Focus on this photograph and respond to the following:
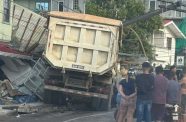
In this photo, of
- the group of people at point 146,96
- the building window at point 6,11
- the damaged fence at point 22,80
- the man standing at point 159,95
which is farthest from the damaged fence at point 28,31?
the man standing at point 159,95

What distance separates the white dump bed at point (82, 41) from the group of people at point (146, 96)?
5.44 m

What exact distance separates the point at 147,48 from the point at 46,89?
23.3 metres

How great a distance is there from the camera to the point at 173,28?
54.7 meters

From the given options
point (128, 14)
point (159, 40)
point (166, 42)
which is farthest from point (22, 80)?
point (166, 42)

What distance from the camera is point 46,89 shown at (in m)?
21.2

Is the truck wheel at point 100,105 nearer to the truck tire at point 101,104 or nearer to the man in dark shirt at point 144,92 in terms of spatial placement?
Answer: the truck tire at point 101,104

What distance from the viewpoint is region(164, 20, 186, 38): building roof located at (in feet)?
176

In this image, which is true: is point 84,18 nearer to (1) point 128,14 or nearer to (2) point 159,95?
(2) point 159,95

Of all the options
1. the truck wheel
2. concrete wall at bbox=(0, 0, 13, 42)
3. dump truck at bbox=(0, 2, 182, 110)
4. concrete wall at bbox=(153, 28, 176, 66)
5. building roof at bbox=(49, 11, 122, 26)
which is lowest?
the truck wheel

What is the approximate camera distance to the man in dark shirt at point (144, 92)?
13.8 m

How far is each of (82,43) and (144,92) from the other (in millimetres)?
6510

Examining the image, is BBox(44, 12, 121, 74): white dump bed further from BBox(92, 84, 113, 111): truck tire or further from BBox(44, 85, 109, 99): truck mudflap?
BBox(92, 84, 113, 111): truck tire

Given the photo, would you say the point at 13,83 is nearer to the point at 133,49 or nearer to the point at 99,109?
the point at 99,109

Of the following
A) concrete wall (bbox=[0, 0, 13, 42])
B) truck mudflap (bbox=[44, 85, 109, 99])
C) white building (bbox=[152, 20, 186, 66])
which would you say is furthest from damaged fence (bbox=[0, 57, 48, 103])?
white building (bbox=[152, 20, 186, 66])
